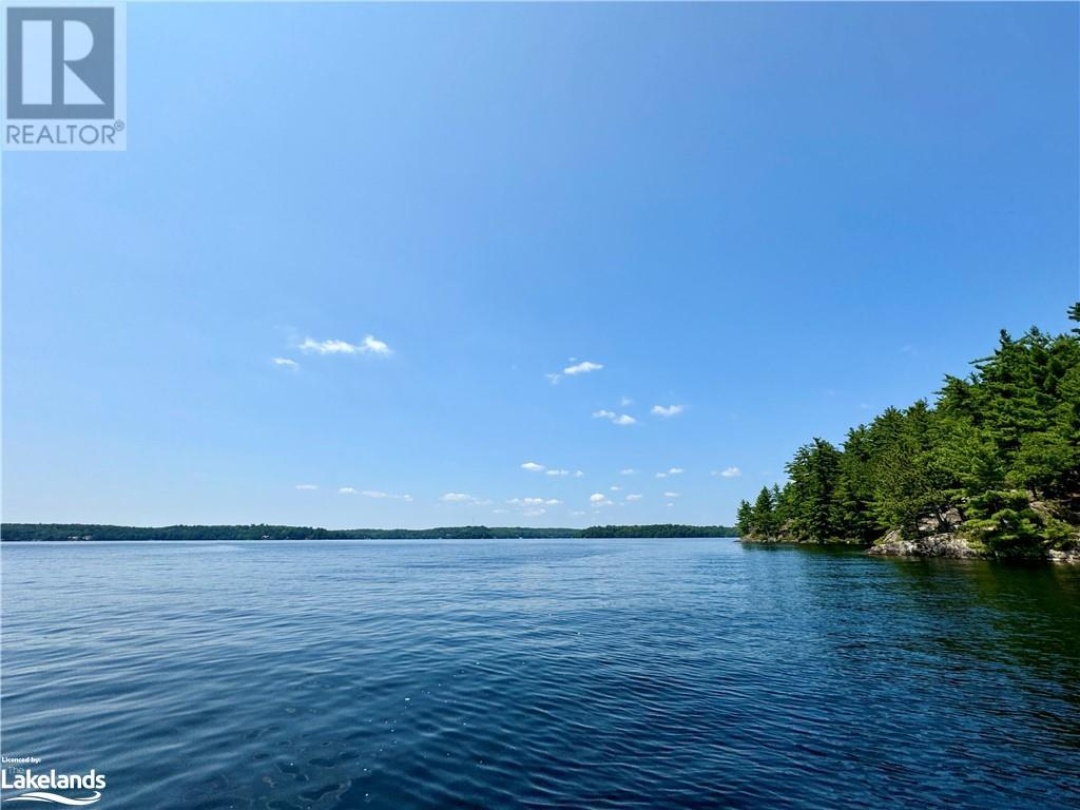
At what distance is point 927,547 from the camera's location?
64.6m

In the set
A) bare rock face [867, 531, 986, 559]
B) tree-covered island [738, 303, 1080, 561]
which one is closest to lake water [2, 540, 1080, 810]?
tree-covered island [738, 303, 1080, 561]

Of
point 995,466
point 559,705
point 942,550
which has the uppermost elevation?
point 995,466

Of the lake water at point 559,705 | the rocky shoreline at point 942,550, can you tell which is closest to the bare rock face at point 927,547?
the rocky shoreline at point 942,550

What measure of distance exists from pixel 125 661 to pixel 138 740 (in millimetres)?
10346

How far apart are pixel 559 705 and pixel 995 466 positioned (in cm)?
6375

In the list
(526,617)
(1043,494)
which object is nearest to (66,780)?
(526,617)

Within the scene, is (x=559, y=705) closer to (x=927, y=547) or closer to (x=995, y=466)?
(x=995, y=466)

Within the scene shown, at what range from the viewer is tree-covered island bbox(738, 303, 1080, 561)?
4778cm

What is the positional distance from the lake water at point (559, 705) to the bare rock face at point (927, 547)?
38.2 m

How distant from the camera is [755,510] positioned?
153000 mm

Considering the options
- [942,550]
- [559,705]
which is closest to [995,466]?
[942,550]

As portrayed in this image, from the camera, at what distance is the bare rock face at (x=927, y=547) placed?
5881 centimetres

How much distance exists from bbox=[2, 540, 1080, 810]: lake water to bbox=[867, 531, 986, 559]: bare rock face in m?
38.2

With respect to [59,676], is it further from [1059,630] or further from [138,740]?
[1059,630]
